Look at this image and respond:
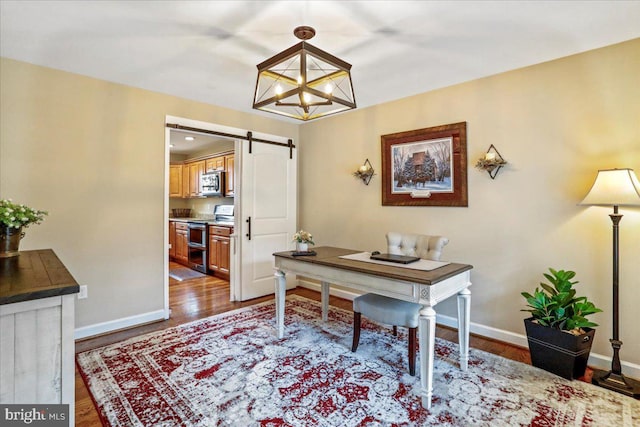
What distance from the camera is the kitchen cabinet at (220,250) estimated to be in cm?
504

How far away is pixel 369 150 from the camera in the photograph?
388 cm

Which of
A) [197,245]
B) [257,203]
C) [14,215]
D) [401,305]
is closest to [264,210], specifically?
[257,203]

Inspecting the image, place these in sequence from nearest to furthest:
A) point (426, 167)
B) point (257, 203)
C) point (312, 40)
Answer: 1. point (312, 40)
2. point (426, 167)
3. point (257, 203)

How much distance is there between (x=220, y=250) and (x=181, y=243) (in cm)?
161

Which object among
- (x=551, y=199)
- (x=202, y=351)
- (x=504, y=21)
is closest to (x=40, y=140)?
(x=202, y=351)

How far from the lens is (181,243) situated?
6355 millimetres

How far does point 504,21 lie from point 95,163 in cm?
351

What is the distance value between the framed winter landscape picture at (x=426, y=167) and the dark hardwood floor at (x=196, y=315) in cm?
129

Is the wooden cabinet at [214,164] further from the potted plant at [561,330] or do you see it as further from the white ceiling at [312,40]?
the potted plant at [561,330]

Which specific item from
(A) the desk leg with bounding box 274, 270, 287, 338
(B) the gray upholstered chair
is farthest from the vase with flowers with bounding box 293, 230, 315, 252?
(B) the gray upholstered chair

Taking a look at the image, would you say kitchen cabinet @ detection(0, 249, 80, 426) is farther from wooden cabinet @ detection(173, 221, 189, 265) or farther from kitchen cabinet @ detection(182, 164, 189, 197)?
kitchen cabinet @ detection(182, 164, 189, 197)

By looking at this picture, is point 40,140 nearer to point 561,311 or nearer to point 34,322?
point 34,322

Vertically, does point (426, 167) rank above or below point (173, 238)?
above

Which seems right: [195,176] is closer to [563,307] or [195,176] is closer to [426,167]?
[426,167]
